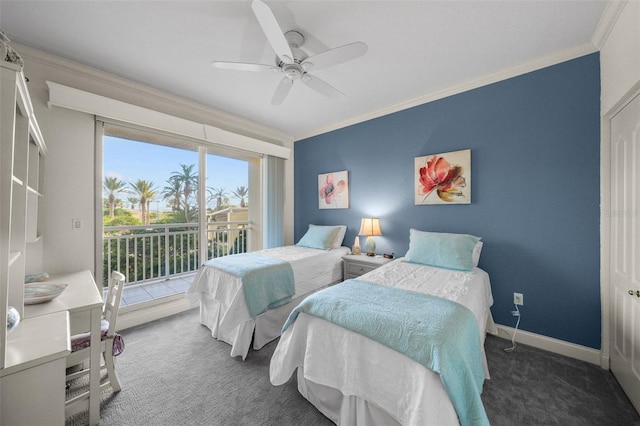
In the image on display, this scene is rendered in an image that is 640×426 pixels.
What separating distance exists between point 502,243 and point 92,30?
13.3 feet

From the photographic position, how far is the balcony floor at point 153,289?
3.33 m

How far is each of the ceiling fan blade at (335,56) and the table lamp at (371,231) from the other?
1.96 m

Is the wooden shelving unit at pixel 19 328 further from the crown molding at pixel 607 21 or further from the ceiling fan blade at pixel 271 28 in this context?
the crown molding at pixel 607 21

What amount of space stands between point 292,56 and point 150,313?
308cm

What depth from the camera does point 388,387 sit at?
1178mm

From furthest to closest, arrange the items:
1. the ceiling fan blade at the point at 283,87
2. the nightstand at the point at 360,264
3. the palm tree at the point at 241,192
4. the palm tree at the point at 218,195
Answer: the palm tree at the point at 241,192 < the palm tree at the point at 218,195 < the nightstand at the point at 360,264 < the ceiling fan blade at the point at 283,87

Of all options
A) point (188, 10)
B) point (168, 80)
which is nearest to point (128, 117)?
point (168, 80)

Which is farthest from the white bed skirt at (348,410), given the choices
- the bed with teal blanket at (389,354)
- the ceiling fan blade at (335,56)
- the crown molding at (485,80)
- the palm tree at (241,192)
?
the palm tree at (241,192)

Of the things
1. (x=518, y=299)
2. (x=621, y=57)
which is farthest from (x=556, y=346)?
(x=621, y=57)

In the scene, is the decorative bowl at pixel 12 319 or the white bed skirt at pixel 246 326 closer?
the decorative bowl at pixel 12 319

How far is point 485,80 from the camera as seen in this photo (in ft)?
8.18

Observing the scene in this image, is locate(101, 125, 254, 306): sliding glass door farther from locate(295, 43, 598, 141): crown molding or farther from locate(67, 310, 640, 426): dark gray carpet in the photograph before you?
locate(295, 43, 598, 141): crown molding

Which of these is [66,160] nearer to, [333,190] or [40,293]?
[40,293]

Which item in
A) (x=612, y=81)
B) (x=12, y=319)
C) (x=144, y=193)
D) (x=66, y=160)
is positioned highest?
(x=612, y=81)
